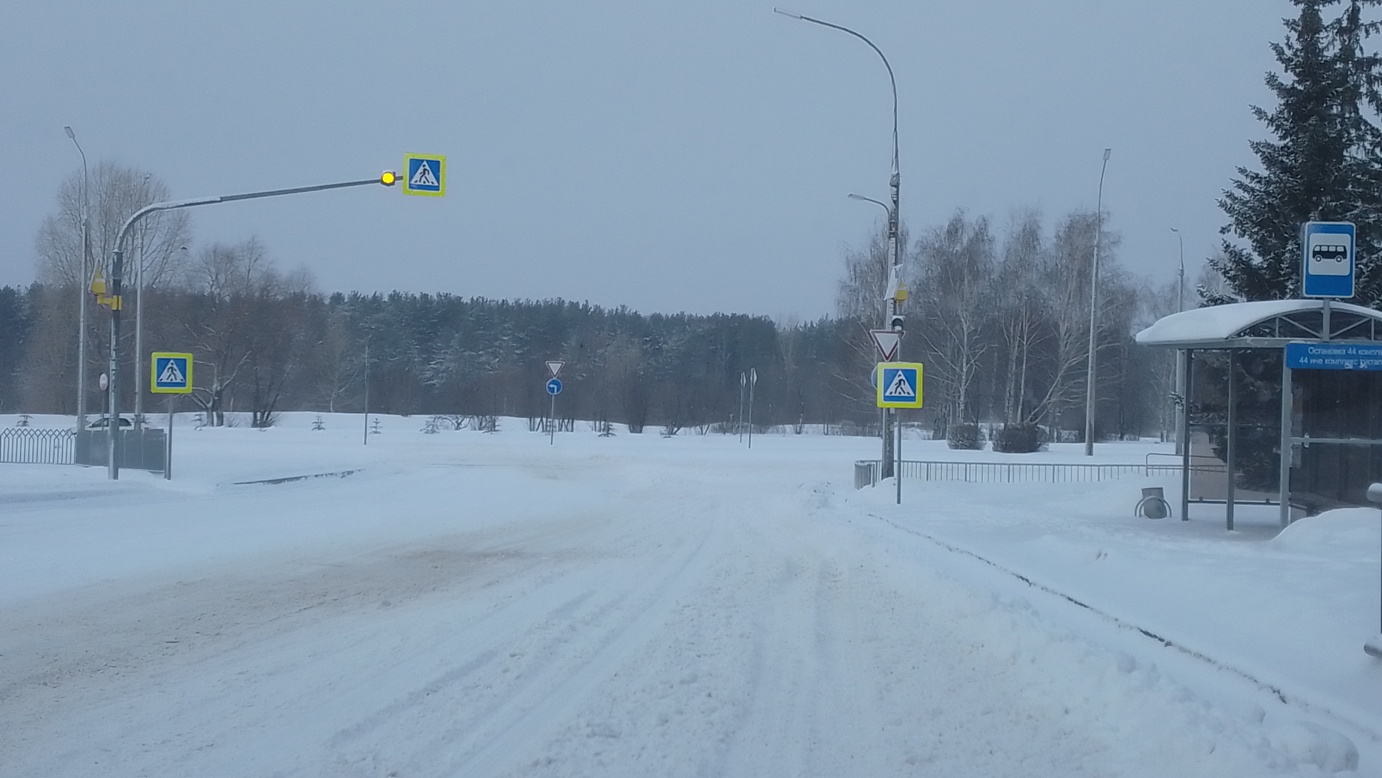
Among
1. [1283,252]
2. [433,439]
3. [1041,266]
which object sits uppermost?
[1041,266]

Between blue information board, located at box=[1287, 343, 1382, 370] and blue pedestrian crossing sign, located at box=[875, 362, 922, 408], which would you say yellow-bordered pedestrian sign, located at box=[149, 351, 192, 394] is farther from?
blue information board, located at box=[1287, 343, 1382, 370]

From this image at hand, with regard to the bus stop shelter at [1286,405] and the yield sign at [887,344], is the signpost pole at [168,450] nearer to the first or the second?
the yield sign at [887,344]

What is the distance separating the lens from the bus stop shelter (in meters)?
15.2

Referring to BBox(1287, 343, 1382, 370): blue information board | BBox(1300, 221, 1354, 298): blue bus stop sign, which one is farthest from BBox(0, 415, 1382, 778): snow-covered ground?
BBox(1300, 221, 1354, 298): blue bus stop sign

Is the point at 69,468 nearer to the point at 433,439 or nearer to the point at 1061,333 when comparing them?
the point at 433,439

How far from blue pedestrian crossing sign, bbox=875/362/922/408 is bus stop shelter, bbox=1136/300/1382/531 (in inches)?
189

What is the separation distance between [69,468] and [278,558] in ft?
Answer: 51.8

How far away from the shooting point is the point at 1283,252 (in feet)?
79.6

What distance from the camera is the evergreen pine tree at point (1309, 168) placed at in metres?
23.6

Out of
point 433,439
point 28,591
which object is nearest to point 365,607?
point 28,591

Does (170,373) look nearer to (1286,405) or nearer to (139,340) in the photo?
(139,340)

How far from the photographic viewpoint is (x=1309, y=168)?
24016mm

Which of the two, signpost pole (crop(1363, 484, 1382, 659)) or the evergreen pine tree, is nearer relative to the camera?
Result: signpost pole (crop(1363, 484, 1382, 659))

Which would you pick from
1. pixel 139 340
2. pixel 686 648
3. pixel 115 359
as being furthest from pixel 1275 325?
pixel 139 340
